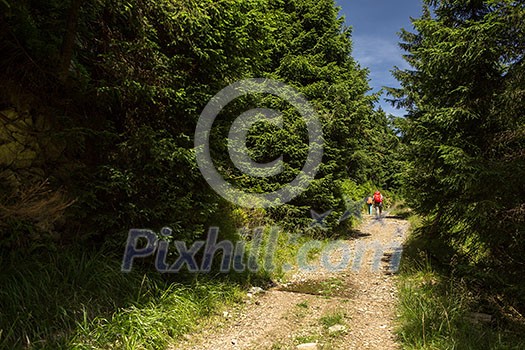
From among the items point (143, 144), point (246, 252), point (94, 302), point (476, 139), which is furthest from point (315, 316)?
point (476, 139)

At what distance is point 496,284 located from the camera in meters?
4.47

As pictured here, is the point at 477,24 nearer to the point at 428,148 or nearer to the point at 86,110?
the point at 428,148

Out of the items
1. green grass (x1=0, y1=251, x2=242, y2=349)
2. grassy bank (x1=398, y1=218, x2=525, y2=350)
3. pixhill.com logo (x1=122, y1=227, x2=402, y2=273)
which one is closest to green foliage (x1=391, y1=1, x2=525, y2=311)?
grassy bank (x1=398, y1=218, x2=525, y2=350)

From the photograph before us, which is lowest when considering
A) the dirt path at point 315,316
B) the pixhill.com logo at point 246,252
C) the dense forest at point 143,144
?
the dirt path at point 315,316

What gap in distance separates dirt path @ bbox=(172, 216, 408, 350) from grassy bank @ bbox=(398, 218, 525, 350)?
0.31 meters

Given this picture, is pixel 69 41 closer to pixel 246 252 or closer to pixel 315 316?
pixel 246 252

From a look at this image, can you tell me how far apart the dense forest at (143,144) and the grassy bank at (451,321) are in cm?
21

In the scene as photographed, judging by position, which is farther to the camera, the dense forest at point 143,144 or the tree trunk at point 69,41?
the tree trunk at point 69,41

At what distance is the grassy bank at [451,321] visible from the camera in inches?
151

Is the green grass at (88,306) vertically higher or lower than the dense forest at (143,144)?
lower

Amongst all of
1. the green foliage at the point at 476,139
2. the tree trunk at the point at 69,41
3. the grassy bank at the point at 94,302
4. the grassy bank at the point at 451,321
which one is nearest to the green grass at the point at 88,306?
the grassy bank at the point at 94,302

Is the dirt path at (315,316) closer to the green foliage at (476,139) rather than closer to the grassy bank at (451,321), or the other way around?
the grassy bank at (451,321)

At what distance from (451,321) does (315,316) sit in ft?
6.51

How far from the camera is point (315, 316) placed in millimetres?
5066
